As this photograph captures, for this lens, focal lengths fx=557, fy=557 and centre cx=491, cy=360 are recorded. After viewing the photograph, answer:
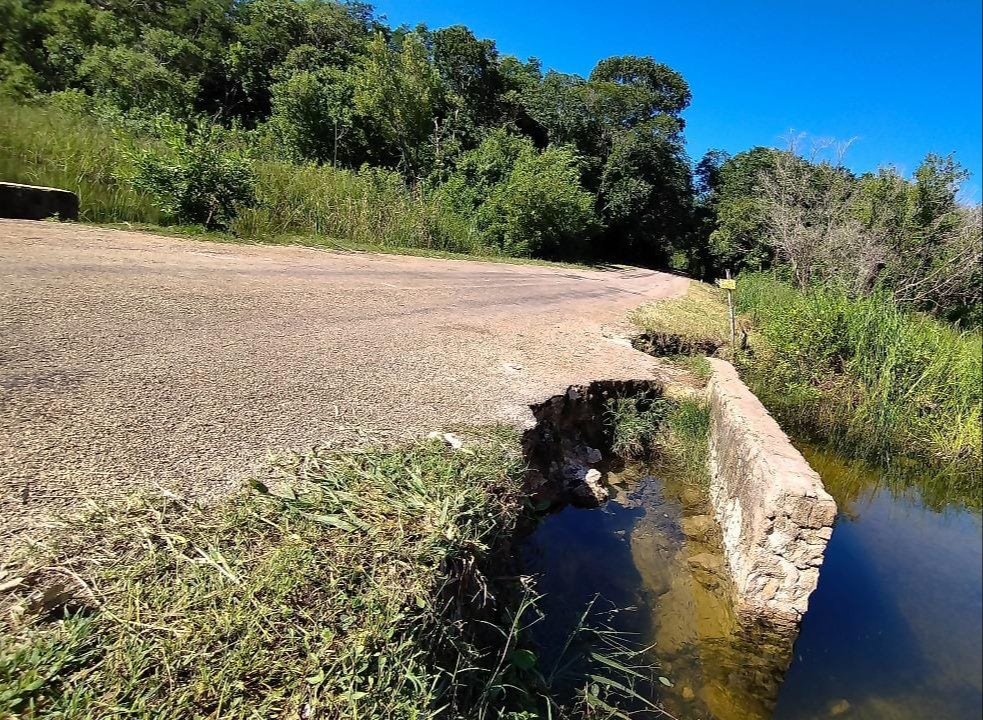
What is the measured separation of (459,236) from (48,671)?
14370 millimetres

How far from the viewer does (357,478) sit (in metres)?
2.20

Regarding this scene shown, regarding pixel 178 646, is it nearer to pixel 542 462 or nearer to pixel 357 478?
pixel 357 478

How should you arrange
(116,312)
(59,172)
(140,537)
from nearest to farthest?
(140,537)
(116,312)
(59,172)

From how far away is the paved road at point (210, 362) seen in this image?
7.00ft

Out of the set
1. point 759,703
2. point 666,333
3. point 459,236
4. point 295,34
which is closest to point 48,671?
point 759,703

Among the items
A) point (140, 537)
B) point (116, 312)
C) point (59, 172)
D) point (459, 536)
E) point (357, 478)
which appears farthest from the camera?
point (59, 172)

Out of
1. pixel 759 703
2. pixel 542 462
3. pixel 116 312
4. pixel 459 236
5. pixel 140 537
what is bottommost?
pixel 759 703

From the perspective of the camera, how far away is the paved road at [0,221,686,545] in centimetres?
213

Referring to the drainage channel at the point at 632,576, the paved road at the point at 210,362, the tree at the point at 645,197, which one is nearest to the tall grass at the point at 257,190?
the paved road at the point at 210,362

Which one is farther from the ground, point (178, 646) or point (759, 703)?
point (178, 646)

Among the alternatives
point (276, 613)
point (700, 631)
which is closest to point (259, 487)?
point (276, 613)

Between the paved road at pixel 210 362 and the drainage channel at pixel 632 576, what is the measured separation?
43 centimetres

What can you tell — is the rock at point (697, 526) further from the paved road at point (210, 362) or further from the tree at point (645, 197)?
A: the tree at point (645, 197)

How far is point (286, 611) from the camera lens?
1551mm
